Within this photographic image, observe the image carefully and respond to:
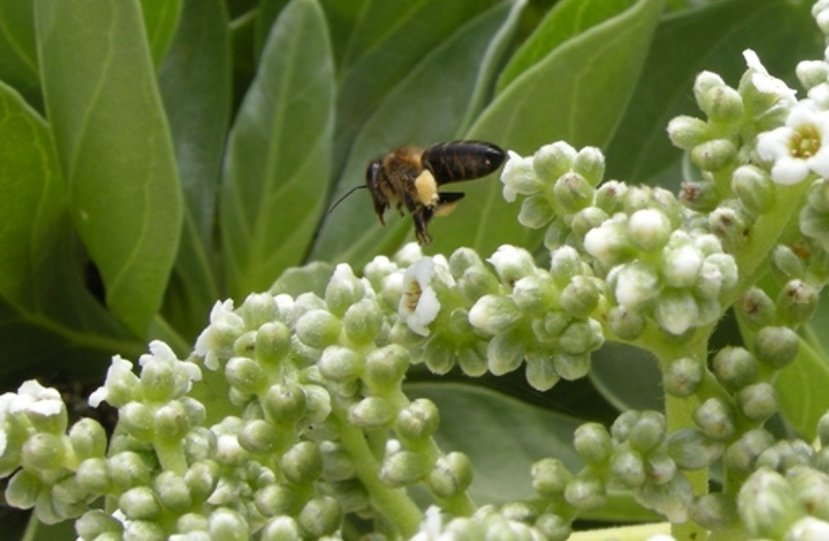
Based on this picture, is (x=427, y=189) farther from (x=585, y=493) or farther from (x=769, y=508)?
(x=769, y=508)

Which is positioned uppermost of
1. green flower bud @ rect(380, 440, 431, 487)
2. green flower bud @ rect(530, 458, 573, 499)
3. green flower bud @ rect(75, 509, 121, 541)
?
green flower bud @ rect(530, 458, 573, 499)

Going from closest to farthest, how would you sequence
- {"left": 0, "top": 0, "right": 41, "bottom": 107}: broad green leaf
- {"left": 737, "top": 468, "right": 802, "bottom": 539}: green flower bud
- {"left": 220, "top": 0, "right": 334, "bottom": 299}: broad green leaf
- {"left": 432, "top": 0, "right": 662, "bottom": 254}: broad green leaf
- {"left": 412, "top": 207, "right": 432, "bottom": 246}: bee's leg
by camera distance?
{"left": 737, "top": 468, "right": 802, "bottom": 539}: green flower bud
{"left": 412, "top": 207, "right": 432, "bottom": 246}: bee's leg
{"left": 432, "top": 0, "right": 662, "bottom": 254}: broad green leaf
{"left": 0, "top": 0, "right": 41, "bottom": 107}: broad green leaf
{"left": 220, "top": 0, "right": 334, "bottom": 299}: broad green leaf

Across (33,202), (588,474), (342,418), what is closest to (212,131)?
(33,202)

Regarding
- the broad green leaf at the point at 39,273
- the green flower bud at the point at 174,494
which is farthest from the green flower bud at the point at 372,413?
the broad green leaf at the point at 39,273

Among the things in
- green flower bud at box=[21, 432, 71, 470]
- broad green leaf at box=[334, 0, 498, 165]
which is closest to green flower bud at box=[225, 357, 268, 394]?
green flower bud at box=[21, 432, 71, 470]

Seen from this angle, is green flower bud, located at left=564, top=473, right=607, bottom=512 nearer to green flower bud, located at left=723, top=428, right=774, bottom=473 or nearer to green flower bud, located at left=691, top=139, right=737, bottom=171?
green flower bud, located at left=723, top=428, right=774, bottom=473

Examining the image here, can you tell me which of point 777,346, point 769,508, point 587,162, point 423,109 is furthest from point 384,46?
point 769,508

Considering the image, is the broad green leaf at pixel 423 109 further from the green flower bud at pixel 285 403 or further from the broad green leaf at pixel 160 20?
the green flower bud at pixel 285 403
